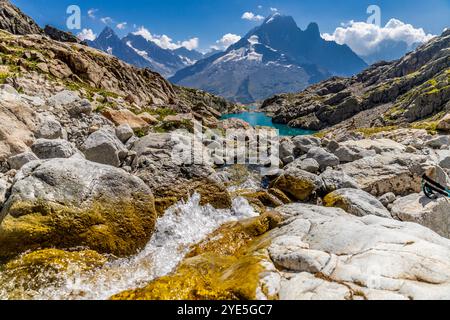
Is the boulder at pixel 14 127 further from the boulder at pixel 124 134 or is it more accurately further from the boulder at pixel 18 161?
the boulder at pixel 124 134

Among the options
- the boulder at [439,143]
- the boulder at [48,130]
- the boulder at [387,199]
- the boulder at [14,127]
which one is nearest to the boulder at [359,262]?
the boulder at [387,199]

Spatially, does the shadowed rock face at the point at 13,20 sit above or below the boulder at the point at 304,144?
above

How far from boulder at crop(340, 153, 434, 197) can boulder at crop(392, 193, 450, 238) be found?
386 cm

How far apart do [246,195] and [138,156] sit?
7338mm

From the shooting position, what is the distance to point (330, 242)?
9453 millimetres

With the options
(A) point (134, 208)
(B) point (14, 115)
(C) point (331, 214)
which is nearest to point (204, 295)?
(A) point (134, 208)

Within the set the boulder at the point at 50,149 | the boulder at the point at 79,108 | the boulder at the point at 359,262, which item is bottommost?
the boulder at the point at 359,262

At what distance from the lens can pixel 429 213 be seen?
16094mm

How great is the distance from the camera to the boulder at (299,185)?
1977 cm

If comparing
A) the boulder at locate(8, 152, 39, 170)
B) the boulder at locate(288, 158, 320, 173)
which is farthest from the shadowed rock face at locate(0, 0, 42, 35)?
the boulder at locate(288, 158, 320, 173)

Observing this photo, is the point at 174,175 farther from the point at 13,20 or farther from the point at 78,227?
the point at 13,20

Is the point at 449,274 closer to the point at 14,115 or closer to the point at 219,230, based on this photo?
the point at 219,230

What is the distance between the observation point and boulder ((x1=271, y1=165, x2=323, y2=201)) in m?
19.8

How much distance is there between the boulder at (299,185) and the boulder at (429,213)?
16.6 ft
